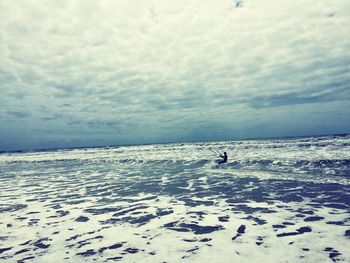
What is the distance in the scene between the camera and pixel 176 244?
691 cm

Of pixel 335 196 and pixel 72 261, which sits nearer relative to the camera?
pixel 72 261

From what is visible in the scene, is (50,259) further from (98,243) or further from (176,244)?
(176,244)

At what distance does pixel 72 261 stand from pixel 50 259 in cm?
53

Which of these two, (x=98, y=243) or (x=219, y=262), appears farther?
(x=98, y=243)

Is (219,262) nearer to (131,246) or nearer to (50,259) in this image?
(131,246)

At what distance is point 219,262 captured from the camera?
5.86m

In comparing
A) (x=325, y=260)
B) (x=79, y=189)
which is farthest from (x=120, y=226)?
(x=79, y=189)

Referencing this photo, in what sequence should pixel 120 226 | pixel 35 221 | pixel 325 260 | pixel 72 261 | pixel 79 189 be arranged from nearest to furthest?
pixel 325 260
pixel 72 261
pixel 120 226
pixel 35 221
pixel 79 189

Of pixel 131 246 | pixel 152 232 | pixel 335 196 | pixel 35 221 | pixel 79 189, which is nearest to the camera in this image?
pixel 131 246

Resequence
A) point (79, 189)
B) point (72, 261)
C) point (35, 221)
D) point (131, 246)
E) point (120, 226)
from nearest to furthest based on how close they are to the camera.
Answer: point (72, 261), point (131, 246), point (120, 226), point (35, 221), point (79, 189)

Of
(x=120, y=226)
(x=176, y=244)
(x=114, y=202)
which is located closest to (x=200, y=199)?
(x=114, y=202)

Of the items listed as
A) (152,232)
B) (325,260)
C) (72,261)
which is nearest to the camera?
(325,260)

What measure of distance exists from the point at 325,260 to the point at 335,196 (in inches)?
250

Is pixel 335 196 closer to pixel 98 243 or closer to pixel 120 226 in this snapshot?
pixel 120 226
